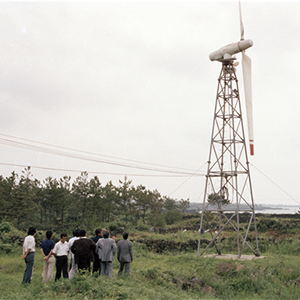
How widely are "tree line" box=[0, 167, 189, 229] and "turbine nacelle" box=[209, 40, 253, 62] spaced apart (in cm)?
2647

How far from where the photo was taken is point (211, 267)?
510 inches

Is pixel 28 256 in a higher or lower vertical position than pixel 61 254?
lower

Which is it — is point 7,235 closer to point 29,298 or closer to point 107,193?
point 29,298

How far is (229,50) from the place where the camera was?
54.6 ft

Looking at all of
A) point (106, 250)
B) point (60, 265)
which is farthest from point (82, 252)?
point (60, 265)

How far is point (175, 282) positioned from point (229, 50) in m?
12.1

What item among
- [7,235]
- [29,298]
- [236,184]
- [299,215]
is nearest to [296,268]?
[236,184]

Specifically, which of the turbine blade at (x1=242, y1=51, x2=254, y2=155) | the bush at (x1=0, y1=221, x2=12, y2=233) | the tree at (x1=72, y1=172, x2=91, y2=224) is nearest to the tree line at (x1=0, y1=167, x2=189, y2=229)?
the tree at (x1=72, y1=172, x2=91, y2=224)

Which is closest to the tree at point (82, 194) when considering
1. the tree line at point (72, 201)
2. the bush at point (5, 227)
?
the tree line at point (72, 201)

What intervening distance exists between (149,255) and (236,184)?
6516mm

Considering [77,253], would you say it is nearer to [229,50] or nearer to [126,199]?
[229,50]

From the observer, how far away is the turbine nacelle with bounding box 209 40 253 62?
53.5ft

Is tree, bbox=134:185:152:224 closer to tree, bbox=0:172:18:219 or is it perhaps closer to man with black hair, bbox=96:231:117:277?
tree, bbox=0:172:18:219

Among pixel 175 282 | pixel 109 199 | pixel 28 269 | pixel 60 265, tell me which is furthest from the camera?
pixel 109 199
